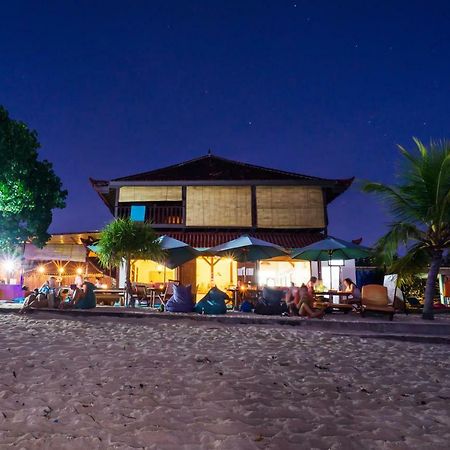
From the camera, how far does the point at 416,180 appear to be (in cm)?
1053

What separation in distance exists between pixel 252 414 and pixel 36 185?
17.3 meters

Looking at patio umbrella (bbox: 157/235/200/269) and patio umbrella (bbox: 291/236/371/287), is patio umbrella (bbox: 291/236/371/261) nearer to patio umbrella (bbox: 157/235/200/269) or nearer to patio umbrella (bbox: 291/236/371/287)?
patio umbrella (bbox: 291/236/371/287)

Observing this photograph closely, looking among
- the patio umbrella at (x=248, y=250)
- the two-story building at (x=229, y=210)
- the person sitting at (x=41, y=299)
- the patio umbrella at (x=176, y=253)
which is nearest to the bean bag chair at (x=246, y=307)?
the patio umbrella at (x=248, y=250)

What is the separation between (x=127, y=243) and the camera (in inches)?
493

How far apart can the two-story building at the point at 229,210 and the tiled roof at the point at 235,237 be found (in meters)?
0.05

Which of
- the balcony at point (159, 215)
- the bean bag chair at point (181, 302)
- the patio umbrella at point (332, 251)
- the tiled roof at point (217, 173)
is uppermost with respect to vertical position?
the tiled roof at point (217, 173)

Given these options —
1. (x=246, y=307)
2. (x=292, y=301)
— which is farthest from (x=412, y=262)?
(x=246, y=307)

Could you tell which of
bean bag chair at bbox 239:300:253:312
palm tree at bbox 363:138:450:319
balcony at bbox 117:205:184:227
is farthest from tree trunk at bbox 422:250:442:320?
balcony at bbox 117:205:184:227

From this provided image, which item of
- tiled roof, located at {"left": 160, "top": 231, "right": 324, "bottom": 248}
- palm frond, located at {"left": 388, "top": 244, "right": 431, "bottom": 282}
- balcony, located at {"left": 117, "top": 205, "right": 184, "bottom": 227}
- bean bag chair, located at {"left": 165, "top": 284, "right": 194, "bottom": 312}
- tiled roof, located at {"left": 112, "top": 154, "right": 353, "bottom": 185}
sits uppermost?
tiled roof, located at {"left": 112, "top": 154, "right": 353, "bottom": 185}

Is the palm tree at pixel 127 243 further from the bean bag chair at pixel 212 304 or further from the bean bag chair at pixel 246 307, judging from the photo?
the bean bag chair at pixel 246 307

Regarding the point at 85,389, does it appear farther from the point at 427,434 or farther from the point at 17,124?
the point at 17,124

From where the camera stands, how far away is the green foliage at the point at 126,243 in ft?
40.9

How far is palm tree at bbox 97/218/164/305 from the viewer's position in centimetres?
1248

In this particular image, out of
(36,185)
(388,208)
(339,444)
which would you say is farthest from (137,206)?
(339,444)
